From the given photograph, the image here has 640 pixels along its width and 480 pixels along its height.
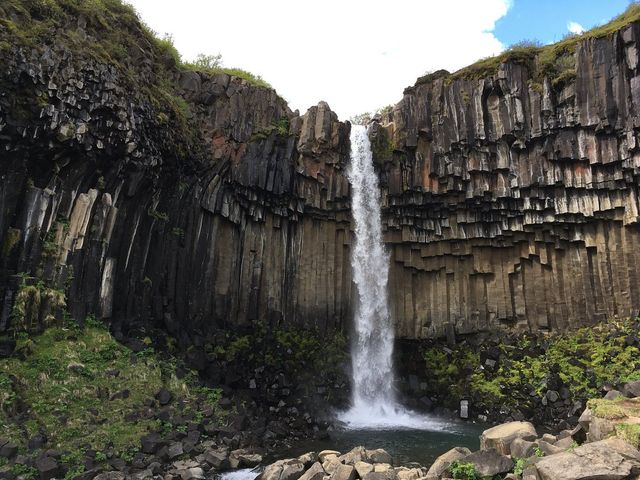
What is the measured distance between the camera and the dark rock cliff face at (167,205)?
13.3m

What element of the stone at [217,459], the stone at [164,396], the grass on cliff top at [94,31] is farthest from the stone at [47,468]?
the grass on cliff top at [94,31]

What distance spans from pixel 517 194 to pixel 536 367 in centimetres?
713

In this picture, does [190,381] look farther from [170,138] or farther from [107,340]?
[170,138]

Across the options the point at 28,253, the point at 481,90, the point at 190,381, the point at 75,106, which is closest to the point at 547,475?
the point at 190,381

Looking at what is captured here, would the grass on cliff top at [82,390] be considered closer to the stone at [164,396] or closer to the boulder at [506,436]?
the stone at [164,396]

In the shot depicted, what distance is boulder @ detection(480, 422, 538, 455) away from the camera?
31.0 feet

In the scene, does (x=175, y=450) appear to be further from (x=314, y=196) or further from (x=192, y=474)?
(x=314, y=196)

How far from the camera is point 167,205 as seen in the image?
18.2 meters

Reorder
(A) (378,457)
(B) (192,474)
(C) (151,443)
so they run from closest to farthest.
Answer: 1. (B) (192,474)
2. (A) (378,457)
3. (C) (151,443)

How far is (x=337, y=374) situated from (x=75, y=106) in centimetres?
1385

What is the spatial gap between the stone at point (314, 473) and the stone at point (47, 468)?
482 centimetres

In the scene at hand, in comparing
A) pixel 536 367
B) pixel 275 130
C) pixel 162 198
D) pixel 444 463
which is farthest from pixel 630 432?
pixel 275 130

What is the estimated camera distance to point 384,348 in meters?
22.5

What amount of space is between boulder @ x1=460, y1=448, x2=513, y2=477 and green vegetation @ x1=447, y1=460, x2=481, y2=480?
84mm
